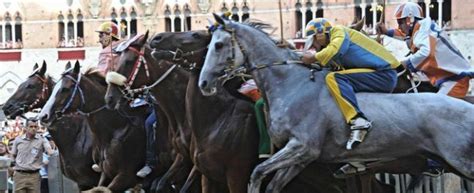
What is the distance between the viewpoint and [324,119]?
291 inches

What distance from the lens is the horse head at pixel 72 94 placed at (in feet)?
→ 37.0

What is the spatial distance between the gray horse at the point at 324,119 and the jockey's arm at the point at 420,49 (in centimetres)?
99

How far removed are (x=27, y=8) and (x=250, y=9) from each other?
11.3m

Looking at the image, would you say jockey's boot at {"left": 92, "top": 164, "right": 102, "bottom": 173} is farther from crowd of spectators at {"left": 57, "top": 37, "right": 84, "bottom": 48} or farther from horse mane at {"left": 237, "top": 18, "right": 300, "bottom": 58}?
crowd of spectators at {"left": 57, "top": 37, "right": 84, "bottom": 48}

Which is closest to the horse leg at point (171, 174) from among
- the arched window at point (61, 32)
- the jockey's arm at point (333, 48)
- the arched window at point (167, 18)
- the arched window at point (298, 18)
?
the jockey's arm at point (333, 48)

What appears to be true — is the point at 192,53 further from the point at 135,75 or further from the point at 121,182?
the point at 121,182

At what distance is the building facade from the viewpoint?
41188 mm

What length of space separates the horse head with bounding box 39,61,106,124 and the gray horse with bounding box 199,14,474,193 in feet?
13.1

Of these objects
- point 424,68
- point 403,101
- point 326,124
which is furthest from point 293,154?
point 424,68

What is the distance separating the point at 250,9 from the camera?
41469mm

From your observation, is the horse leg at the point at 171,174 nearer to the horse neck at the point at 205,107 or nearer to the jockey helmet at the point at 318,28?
the horse neck at the point at 205,107

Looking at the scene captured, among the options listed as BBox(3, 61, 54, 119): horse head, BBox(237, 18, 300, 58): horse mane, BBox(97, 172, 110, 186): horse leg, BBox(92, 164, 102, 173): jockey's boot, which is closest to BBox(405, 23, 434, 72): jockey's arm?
BBox(237, 18, 300, 58): horse mane

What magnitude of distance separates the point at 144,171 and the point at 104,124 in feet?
2.88

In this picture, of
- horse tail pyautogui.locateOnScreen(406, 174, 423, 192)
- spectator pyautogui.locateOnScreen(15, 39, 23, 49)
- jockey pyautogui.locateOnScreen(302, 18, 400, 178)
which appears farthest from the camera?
spectator pyautogui.locateOnScreen(15, 39, 23, 49)
